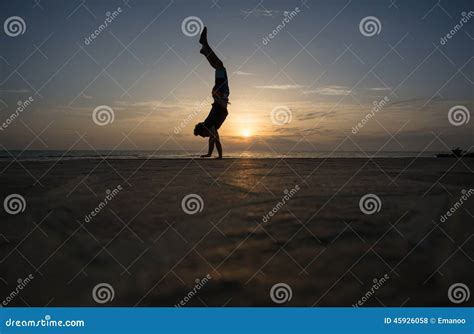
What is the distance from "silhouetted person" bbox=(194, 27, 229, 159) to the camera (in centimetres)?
787

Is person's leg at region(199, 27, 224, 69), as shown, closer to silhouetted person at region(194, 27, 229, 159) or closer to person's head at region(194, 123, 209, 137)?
silhouetted person at region(194, 27, 229, 159)

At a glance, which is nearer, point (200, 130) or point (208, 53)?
point (208, 53)

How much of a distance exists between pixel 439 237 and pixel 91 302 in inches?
A: 81.8

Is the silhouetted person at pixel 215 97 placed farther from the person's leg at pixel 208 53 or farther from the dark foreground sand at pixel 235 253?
the dark foreground sand at pixel 235 253

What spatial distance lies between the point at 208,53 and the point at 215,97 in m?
1.01

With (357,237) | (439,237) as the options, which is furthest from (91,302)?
(439,237)

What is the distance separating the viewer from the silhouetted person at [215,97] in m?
7.87

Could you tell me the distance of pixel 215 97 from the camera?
8039 millimetres

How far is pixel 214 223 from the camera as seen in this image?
8.11 ft

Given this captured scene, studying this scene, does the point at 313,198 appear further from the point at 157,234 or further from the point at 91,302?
the point at 91,302

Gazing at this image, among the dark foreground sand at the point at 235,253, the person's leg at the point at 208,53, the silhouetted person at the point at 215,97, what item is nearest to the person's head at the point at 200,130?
the silhouetted person at the point at 215,97

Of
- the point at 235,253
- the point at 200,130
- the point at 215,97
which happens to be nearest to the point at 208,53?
the point at 215,97

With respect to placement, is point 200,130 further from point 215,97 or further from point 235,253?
point 235,253

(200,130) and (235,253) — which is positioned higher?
(200,130)
